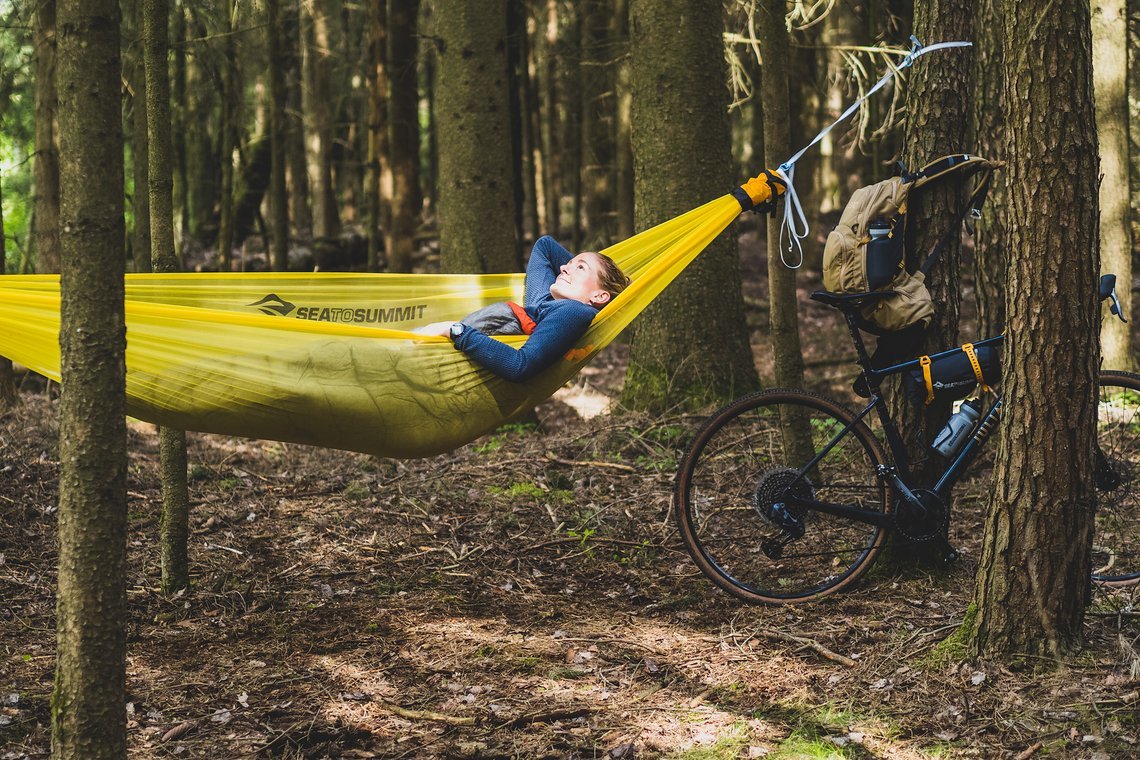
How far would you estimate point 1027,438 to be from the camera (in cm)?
227

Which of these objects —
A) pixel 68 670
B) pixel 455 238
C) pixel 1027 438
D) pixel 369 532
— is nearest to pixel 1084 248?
pixel 1027 438

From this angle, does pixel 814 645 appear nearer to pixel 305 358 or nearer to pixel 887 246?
pixel 887 246

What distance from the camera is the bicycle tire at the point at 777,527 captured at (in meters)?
2.94

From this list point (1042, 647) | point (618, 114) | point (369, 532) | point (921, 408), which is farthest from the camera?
point (618, 114)

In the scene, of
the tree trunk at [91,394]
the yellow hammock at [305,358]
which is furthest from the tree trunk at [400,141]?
the tree trunk at [91,394]

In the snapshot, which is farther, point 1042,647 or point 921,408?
point 921,408

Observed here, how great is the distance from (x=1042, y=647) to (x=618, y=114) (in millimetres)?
6670

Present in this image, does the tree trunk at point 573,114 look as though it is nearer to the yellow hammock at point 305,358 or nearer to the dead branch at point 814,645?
the yellow hammock at point 305,358

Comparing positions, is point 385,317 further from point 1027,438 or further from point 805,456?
point 1027,438

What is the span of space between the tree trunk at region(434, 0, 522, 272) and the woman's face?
5.67 ft

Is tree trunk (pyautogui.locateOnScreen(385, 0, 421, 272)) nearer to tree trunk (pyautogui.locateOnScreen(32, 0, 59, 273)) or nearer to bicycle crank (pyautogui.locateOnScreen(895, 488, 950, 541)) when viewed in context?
tree trunk (pyautogui.locateOnScreen(32, 0, 59, 273))

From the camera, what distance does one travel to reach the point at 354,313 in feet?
10.4

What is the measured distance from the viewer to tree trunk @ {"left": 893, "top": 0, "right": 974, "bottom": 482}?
288 centimetres

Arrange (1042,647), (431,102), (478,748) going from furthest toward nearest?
(431,102), (1042,647), (478,748)
